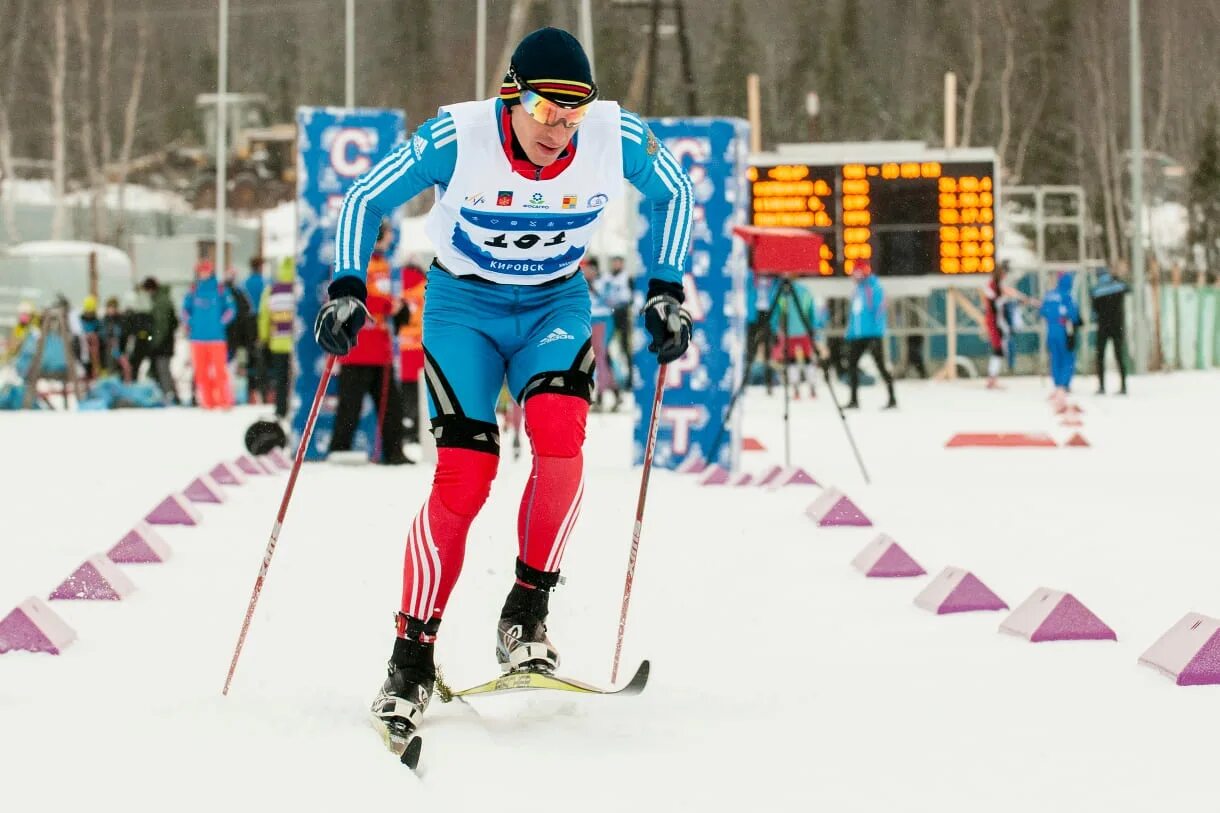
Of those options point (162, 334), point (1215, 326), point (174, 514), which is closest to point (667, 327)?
point (174, 514)

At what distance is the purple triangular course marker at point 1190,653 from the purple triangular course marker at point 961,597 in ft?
3.35

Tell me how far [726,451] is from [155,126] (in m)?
44.2

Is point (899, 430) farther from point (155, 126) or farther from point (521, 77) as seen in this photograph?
point (155, 126)

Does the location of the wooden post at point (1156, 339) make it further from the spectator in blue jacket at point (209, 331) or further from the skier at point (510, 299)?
the skier at point (510, 299)

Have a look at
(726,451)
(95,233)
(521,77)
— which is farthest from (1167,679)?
(95,233)

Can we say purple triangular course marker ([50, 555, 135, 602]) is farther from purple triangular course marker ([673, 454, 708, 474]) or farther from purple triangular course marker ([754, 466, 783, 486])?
purple triangular course marker ([673, 454, 708, 474])

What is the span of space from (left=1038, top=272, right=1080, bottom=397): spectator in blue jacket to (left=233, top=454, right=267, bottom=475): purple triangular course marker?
11.3 m

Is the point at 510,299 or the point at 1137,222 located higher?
the point at 1137,222

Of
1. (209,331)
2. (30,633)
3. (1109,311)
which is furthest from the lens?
(1109,311)

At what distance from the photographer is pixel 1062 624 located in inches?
201

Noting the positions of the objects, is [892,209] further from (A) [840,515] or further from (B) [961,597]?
(B) [961,597]

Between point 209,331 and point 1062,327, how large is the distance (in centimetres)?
1000

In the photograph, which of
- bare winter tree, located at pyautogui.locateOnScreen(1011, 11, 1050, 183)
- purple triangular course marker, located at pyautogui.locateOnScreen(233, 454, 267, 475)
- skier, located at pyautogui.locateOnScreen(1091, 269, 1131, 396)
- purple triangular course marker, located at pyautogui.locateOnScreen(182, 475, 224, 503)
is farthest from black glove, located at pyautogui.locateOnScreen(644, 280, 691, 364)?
bare winter tree, located at pyautogui.locateOnScreen(1011, 11, 1050, 183)

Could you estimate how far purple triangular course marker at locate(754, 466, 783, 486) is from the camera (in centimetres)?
1041
